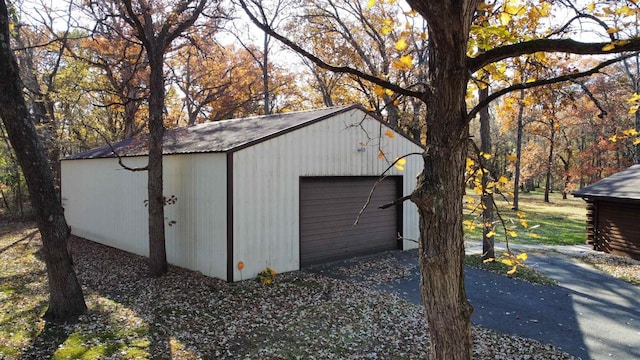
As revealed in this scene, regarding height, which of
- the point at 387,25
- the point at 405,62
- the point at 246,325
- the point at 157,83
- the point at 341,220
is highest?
the point at 157,83

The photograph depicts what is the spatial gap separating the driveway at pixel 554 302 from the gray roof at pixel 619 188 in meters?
2.84

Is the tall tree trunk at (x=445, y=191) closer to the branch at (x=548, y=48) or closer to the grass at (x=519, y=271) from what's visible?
the branch at (x=548, y=48)

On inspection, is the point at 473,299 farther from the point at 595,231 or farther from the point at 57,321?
the point at 595,231

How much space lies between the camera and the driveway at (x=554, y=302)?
588 cm

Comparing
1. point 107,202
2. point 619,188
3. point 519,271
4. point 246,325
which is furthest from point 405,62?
point 619,188

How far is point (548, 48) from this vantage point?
8.80ft

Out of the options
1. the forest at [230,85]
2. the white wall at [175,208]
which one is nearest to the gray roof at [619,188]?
the forest at [230,85]

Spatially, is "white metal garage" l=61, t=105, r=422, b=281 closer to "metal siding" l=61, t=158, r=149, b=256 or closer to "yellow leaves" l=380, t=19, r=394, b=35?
"metal siding" l=61, t=158, r=149, b=256

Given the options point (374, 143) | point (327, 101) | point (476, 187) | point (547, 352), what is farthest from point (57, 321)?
point (327, 101)

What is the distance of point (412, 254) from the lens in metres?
11.1

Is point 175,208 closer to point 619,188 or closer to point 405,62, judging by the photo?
point 405,62

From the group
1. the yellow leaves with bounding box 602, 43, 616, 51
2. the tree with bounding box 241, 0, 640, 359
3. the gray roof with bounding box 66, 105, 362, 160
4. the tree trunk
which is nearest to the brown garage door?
the gray roof with bounding box 66, 105, 362, 160

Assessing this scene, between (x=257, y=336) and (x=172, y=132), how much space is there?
9.01 m

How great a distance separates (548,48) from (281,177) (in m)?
6.71
